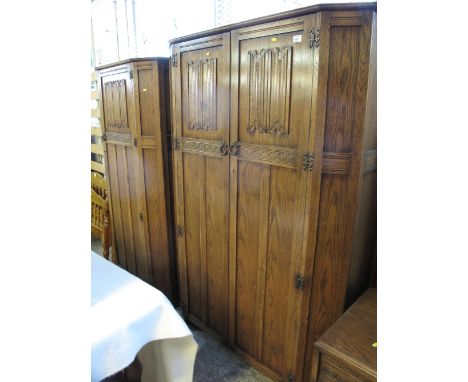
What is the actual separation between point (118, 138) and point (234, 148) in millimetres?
1205

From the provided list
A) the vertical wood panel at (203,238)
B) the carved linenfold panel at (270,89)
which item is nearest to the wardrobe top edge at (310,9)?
the carved linenfold panel at (270,89)

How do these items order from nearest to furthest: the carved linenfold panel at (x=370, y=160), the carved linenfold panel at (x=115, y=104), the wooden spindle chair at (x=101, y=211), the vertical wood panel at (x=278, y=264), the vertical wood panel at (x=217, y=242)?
the carved linenfold panel at (x=370, y=160) < the vertical wood panel at (x=278, y=264) < the vertical wood panel at (x=217, y=242) < the carved linenfold panel at (x=115, y=104) < the wooden spindle chair at (x=101, y=211)

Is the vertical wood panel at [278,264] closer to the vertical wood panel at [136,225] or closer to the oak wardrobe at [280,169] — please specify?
the oak wardrobe at [280,169]

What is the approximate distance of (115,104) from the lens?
2.25 m

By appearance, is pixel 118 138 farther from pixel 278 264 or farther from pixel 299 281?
pixel 299 281


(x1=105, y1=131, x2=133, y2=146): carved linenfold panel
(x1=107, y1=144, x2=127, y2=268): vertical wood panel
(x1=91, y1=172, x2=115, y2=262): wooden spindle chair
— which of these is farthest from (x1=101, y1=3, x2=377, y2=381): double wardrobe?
(x1=91, y1=172, x2=115, y2=262): wooden spindle chair

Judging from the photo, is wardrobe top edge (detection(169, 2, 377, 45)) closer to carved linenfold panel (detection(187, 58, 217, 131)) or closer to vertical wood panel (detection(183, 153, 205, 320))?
carved linenfold panel (detection(187, 58, 217, 131))

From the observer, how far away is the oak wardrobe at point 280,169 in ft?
3.76

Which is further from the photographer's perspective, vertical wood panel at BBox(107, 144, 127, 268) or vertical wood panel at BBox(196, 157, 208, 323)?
vertical wood panel at BBox(107, 144, 127, 268)

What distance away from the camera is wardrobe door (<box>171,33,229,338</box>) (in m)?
1.54
